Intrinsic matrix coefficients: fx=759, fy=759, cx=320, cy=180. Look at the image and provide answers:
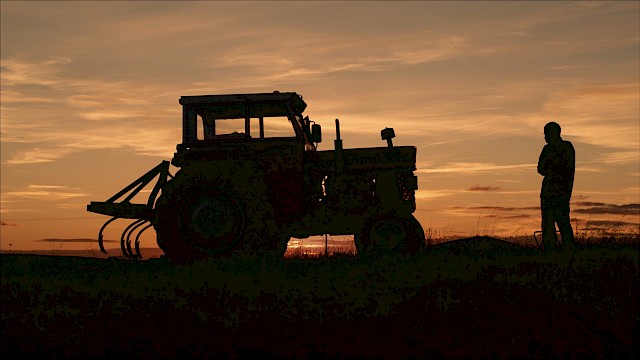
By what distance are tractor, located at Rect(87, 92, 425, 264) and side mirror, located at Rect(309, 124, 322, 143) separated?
0.06 ft

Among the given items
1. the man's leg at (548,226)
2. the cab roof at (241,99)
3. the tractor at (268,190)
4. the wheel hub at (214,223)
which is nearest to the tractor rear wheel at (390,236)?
the tractor at (268,190)

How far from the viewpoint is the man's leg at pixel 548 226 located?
38.6ft

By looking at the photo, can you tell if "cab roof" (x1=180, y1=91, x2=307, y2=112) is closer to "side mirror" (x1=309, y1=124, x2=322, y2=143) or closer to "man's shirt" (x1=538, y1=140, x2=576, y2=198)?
"side mirror" (x1=309, y1=124, x2=322, y2=143)

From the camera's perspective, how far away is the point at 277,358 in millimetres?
6785

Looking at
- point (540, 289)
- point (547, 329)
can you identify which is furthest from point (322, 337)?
point (540, 289)

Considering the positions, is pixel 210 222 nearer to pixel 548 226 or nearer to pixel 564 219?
pixel 548 226

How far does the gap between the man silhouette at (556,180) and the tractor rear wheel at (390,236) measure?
1980 millimetres

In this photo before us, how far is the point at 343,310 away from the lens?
323 inches

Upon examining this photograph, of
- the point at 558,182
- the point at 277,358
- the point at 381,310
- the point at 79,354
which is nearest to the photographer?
the point at 277,358

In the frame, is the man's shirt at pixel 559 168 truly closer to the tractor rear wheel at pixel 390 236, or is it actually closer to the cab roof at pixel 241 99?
the tractor rear wheel at pixel 390 236

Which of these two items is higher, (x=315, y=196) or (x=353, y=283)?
(x=315, y=196)

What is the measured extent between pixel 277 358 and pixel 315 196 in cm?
572

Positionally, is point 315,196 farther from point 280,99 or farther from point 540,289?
point 540,289

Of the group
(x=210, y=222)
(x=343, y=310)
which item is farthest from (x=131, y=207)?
(x=343, y=310)
